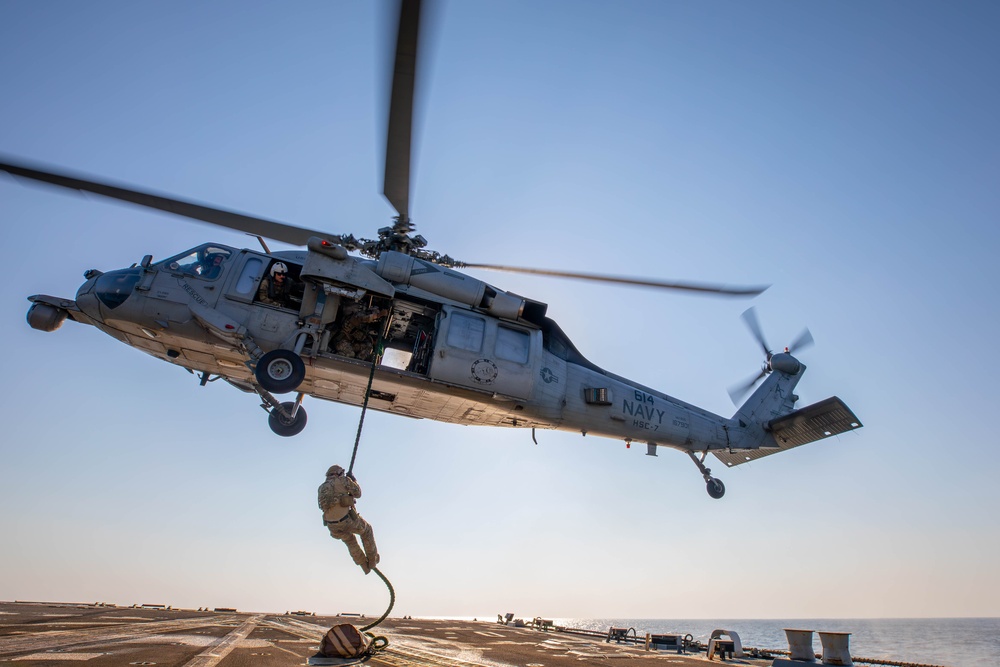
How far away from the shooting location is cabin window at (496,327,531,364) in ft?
41.2

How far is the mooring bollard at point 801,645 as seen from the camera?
9227mm

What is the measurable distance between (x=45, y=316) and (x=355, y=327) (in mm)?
5852

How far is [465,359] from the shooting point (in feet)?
39.6

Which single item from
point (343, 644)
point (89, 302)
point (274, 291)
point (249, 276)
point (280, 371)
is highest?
point (249, 276)

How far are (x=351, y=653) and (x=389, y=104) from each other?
6.74 metres

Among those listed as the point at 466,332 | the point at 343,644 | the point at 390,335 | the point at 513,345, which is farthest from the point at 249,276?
the point at 343,644

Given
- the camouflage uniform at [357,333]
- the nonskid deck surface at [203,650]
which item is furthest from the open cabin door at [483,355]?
the nonskid deck surface at [203,650]

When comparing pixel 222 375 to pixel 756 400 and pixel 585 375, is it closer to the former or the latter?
pixel 585 375

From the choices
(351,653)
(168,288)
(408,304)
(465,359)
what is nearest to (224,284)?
(168,288)

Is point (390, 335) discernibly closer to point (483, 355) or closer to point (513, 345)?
point (483, 355)

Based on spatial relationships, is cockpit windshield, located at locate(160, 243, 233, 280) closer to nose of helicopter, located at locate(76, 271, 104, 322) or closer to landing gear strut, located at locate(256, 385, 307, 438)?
nose of helicopter, located at locate(76, 271, 104, 322)

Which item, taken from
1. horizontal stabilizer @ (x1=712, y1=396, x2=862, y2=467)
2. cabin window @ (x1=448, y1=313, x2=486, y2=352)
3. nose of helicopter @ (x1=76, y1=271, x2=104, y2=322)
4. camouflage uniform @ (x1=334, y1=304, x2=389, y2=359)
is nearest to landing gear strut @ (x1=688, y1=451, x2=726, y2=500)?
horizontal stabilizer @ (x1=712, y1=396, x2=862, y2=467)

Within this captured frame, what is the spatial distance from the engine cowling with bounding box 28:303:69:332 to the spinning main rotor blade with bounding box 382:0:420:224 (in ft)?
23.2

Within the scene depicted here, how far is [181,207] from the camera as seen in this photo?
407 inches
